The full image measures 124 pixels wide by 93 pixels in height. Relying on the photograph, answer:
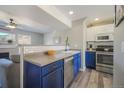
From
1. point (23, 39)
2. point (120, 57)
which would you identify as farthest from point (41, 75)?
point (23, 39)

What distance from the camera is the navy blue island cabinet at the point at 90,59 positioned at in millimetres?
4480

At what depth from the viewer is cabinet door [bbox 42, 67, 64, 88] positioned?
1593 mm

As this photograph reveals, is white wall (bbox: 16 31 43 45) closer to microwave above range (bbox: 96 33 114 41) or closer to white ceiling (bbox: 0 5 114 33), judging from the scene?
white ceiling (bbox: 0 5 114 33)

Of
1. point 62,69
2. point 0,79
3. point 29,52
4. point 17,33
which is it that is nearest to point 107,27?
point 62,69

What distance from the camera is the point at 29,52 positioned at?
77.2 inches

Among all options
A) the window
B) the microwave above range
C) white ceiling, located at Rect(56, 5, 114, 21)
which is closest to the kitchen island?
white ceiling, located at Rect(56, 5, 114, 21)

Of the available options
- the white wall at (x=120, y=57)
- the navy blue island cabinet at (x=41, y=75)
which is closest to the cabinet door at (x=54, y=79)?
the navy blue island cabinet at (x=41, y=75)

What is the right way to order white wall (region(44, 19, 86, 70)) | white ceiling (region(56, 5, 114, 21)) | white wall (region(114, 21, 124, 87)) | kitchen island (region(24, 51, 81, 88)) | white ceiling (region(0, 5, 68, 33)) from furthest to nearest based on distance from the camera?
white wall (region(44, 19, 86, 70)), white ceiling (region(56, 5, 114, 21)), white ceiling (region(0, 5, 68, 33)), kitchen island (region(24, 51, 81, 88)), white wall (region(114, 21, 124, 87))

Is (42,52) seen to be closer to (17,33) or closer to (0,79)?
(0,79)

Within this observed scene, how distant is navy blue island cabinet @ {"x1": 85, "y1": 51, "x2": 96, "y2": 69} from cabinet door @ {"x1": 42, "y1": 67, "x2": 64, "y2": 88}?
267cm

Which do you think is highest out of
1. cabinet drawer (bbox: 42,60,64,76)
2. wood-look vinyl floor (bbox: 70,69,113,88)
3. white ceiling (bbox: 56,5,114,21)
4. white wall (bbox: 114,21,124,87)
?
white ceiling (bbox: 56,5,114,21)

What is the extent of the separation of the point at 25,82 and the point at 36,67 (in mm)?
454

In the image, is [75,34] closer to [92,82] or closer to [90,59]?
[90,59]

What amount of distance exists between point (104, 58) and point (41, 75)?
126 inches
